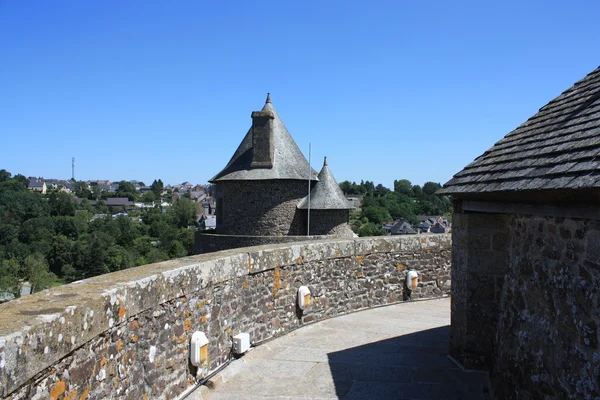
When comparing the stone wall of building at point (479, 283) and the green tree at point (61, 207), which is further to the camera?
the green tree at point (61, 207)

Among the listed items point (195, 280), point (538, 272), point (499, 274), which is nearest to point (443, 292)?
point (499, 274)

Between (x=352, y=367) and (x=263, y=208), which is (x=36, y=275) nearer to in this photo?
(x=263, y=208)

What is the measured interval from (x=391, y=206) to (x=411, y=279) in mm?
90470

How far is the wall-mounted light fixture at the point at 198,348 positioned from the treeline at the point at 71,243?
57253mm

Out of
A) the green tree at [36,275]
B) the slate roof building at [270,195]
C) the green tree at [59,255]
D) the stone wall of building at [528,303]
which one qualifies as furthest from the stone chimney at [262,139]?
the green tree at [59,255]

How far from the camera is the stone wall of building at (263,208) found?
22.1 metres

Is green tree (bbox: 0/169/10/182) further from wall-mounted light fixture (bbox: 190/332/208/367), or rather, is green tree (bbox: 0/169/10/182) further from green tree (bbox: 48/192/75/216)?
wall-mounted light fixture (bbox: 190/332/208/367)

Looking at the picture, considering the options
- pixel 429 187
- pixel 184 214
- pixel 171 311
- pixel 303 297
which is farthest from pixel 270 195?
pixel 429 187

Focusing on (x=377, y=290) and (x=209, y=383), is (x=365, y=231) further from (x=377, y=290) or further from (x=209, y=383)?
(x=209, y=383)

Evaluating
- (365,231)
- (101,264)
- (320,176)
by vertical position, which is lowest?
(101,264)

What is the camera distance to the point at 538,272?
4.44 meters

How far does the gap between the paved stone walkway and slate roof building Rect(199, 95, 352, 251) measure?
14244mm

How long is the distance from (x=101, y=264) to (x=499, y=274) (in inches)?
2641

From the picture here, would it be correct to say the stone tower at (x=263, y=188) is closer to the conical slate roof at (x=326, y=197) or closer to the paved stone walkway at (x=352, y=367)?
the conical slate roof at (x=326, y=197)
